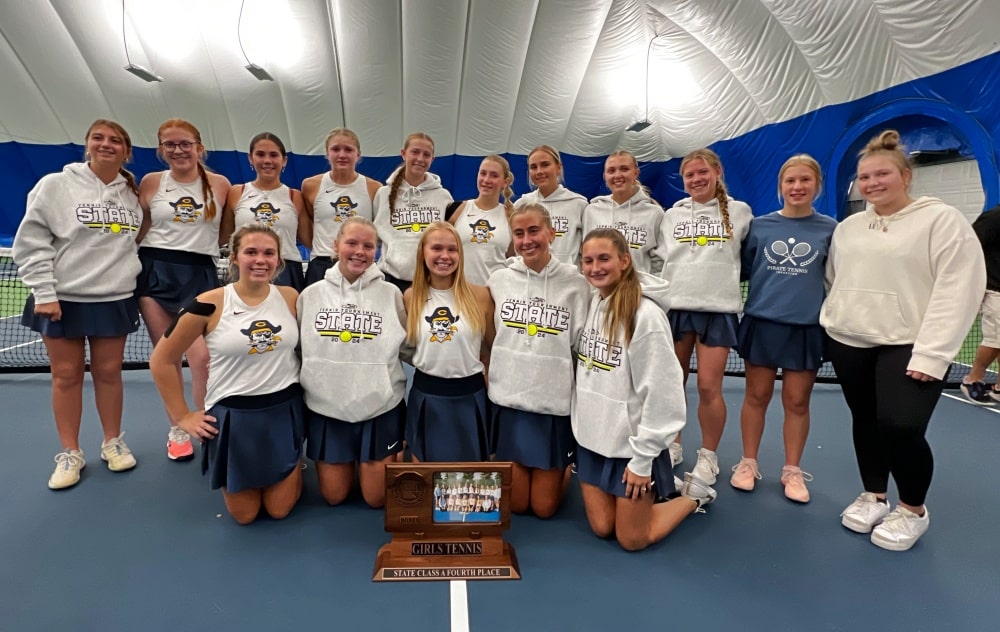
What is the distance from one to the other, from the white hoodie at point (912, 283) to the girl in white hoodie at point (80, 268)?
358 cm

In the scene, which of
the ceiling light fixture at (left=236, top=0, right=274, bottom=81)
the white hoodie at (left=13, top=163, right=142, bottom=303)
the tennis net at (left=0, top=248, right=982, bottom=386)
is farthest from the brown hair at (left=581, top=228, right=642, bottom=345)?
the ceiling light fixture at (left=236, top=0, right=274, bottom=81)

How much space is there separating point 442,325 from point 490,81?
8.36 meters

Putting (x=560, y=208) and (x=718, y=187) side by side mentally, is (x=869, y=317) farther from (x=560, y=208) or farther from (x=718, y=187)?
(x=560, y=208)

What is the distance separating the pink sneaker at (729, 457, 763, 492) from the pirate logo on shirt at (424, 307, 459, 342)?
1773 mm

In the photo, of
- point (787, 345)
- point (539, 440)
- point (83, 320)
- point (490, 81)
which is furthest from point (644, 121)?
point (83, 320)

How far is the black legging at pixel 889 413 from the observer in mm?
2229

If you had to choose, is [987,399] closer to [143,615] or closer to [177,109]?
[143,615]

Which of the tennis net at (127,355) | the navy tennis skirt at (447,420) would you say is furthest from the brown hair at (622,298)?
the tennis net at (127,355)

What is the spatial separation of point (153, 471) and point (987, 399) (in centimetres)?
620

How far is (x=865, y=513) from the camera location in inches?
98.9

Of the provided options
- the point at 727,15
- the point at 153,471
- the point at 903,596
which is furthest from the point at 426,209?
the point at 727,15

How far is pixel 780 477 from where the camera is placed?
3.05m

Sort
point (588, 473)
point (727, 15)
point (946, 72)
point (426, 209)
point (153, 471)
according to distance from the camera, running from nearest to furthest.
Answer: point (588, 473)
point (153, 471)
point (426, 209)
point (946, 72)
point (727, 15)

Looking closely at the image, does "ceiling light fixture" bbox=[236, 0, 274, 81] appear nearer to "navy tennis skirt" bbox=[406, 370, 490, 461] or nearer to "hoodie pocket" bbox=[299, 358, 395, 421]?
"hoodie pocket" bbox=[299, 358, 395, 421]
